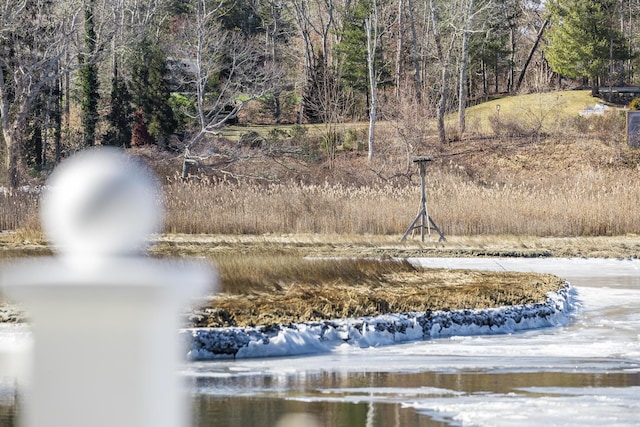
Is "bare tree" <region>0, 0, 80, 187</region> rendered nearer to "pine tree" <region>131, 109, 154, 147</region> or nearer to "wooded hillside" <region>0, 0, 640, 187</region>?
"wooded hillside" <region>0, 0, 640, 187</region>

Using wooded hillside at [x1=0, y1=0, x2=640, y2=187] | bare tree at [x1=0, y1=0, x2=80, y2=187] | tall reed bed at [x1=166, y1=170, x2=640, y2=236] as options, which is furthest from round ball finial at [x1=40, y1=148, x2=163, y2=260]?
wooded hillside at [x1=0, y1=0, x2=640, y2=187]

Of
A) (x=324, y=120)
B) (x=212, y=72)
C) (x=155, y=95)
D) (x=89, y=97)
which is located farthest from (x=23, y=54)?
(x=324, y=120)

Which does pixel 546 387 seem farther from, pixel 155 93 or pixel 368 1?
pixel 368 1

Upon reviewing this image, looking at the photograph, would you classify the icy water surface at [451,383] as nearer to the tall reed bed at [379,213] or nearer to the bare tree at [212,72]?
the tall reed bed at [379,213]

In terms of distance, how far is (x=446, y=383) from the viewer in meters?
9.29

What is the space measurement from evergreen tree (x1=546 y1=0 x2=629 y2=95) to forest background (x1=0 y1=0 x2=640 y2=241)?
0.11 meters

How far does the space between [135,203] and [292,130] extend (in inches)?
1972

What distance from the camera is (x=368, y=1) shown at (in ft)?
191

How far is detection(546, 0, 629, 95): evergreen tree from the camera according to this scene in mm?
59125

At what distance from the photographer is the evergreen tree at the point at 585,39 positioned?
59.1m

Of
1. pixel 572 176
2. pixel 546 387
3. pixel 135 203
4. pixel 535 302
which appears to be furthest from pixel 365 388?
pixel 572 176

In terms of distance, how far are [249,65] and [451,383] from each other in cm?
4049

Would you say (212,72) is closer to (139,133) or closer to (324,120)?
(139,133)

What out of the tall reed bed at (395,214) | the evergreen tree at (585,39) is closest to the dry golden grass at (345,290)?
the tall reed bed at (395,214)
